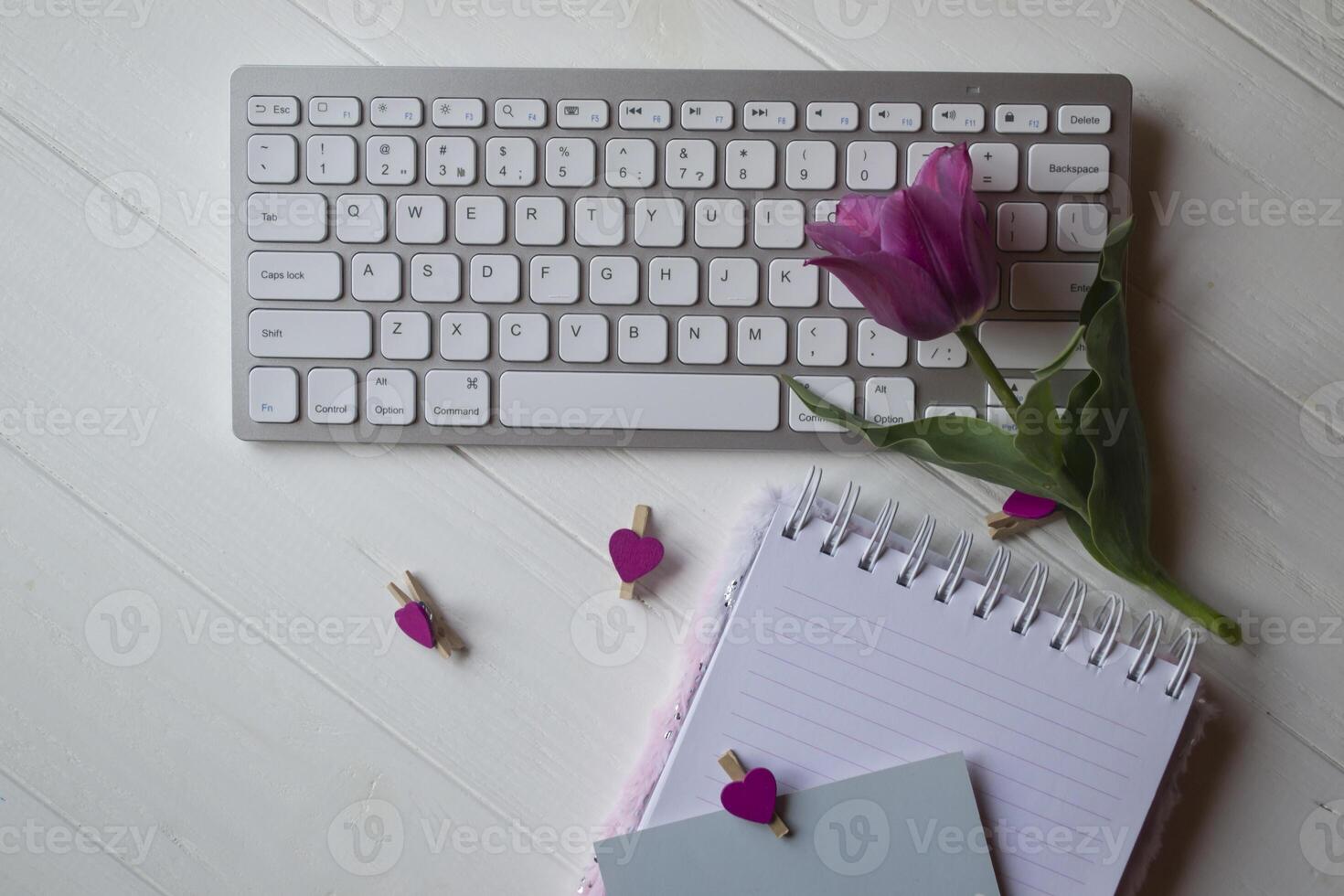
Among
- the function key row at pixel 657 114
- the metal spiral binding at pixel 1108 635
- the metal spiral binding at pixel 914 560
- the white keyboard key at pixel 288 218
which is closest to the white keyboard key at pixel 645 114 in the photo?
the function key row at pixel 657 114

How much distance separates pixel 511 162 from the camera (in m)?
0.59

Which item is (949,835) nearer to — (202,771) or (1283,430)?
(1283,430)

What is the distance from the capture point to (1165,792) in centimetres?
59

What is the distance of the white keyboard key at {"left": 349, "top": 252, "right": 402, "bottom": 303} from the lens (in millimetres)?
591

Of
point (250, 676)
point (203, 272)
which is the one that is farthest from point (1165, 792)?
point (203, 272)

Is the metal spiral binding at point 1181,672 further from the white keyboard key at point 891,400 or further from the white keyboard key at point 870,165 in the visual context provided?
the white keyboard key at point 870,165

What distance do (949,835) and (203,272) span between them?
0.64m

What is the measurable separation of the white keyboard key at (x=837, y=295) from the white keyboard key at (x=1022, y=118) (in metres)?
0.15

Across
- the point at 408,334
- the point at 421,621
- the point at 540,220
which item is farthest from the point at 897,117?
the point at 421,621

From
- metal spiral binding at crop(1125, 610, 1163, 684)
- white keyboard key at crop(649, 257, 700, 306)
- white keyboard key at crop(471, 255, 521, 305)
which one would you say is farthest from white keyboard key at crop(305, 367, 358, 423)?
metal spiral binding at crop(1125, 610, 1163, 684)

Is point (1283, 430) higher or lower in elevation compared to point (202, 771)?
higher

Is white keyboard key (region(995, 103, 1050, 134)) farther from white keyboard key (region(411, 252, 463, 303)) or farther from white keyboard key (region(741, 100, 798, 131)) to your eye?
white keyboard key (region(411, 252, 463, 303))

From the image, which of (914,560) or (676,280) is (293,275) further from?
(914,560)

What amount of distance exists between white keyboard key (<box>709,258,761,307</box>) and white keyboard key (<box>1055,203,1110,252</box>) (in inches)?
7.9
